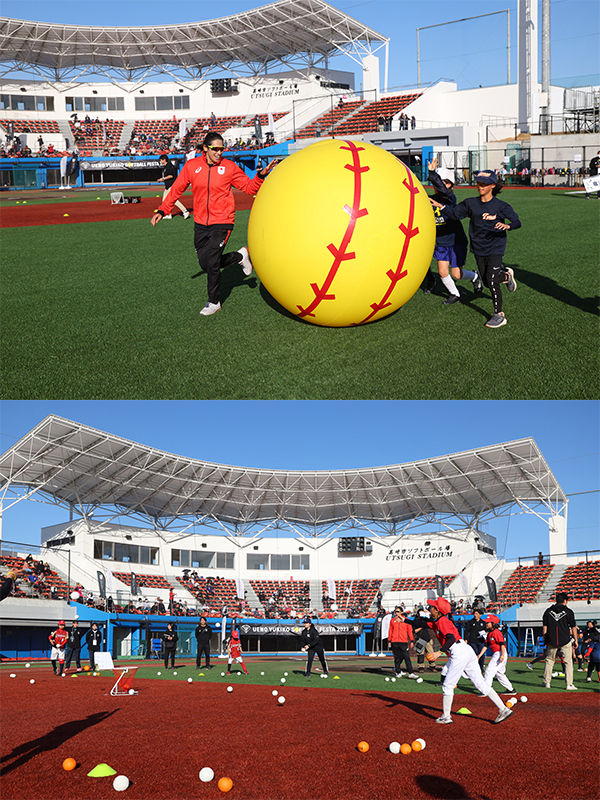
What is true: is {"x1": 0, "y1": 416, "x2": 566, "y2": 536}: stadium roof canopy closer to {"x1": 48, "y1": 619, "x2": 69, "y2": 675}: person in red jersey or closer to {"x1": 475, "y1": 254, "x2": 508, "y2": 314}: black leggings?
{"x1": 48, "y1": 619, "x2": 69, "y2": 675}: person in red jersey

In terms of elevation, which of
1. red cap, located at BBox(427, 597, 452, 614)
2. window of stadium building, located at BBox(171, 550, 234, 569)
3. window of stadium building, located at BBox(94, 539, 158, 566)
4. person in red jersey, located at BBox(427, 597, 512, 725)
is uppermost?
red cap, located at BBox(427, 597, 452, 614)

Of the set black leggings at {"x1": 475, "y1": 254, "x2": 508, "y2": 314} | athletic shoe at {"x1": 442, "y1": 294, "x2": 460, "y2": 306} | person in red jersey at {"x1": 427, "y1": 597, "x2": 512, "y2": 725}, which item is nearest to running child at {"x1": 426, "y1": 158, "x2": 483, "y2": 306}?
athletic shoe at {"x1": 442, "y1": 294, "x2": 460, "y2": 306}

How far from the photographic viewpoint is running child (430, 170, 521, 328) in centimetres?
869

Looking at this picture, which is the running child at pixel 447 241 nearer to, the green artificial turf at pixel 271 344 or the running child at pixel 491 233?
the green artificial turf at pixel 271 344

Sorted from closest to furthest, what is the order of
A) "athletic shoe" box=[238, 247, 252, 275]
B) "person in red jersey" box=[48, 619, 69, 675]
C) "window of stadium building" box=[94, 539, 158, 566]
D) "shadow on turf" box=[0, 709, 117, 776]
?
"shadow on turf" box=[0, 709, 117, 776] < "athletic shoe" box=[238, 247, 252, 275] < "person in red jersey" box=[48, 619, 69, 675] < "window of stadium building" box=[94, 539, 158, 566]

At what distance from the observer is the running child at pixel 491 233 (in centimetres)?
869

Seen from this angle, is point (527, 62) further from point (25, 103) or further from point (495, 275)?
point (25, 103)

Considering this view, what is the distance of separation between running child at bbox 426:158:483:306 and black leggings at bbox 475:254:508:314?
96cm

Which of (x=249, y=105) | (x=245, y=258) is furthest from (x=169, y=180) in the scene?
(x=249, y=105)

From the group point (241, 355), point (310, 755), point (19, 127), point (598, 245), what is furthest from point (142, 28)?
point (310, 755)

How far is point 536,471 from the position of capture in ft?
104

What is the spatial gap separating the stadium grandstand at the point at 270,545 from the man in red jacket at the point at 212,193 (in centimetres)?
1690

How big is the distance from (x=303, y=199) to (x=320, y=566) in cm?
3472

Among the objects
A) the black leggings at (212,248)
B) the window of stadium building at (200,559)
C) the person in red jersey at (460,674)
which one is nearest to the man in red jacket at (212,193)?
the black leggings at (212,248)
